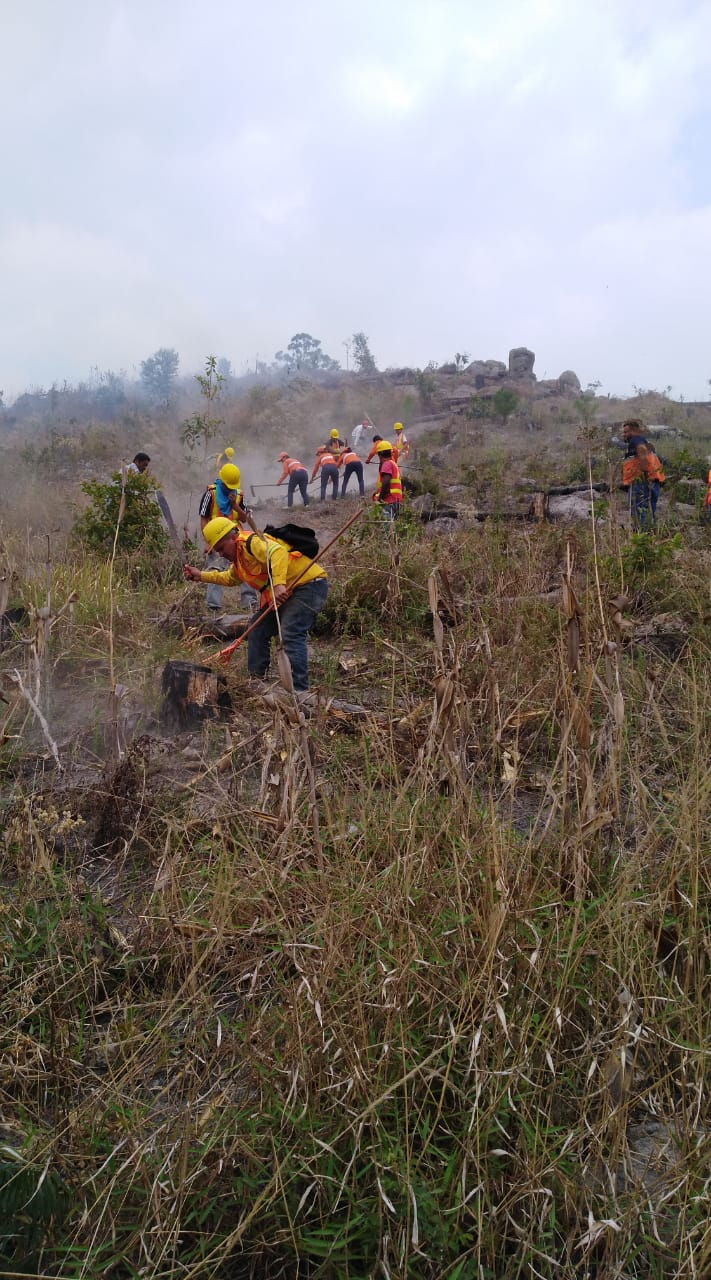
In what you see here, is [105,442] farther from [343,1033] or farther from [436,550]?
[343,1033]

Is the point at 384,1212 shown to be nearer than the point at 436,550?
Yes

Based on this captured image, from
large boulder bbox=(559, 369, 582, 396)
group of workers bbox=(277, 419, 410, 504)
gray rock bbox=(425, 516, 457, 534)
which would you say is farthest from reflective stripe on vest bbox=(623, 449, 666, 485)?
large boulder bbox=(559, 369, 582, 396)

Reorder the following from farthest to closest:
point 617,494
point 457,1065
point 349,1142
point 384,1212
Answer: point 617,494
point 457,1065
point 349,1142
point 384,1212

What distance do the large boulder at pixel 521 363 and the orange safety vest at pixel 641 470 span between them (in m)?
33.6

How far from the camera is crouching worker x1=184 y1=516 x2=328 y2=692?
182 inches

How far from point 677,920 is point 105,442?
23.6 metres

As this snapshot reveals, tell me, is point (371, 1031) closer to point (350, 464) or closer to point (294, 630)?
point (294, 630)

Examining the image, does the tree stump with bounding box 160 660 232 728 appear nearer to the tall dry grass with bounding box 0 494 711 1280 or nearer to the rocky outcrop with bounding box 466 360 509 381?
the tall dry grass with bounding box 0 494 711 1280

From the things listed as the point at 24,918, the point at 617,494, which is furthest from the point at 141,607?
the point at 617,494

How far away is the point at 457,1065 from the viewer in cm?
178

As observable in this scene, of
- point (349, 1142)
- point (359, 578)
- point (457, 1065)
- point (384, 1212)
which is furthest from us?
point (359, 578)

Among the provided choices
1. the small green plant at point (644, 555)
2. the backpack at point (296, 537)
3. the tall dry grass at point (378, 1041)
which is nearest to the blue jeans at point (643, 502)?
the small green plant at point (644, 555)

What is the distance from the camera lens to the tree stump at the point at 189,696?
4211 millimetres

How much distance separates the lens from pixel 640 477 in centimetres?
781
